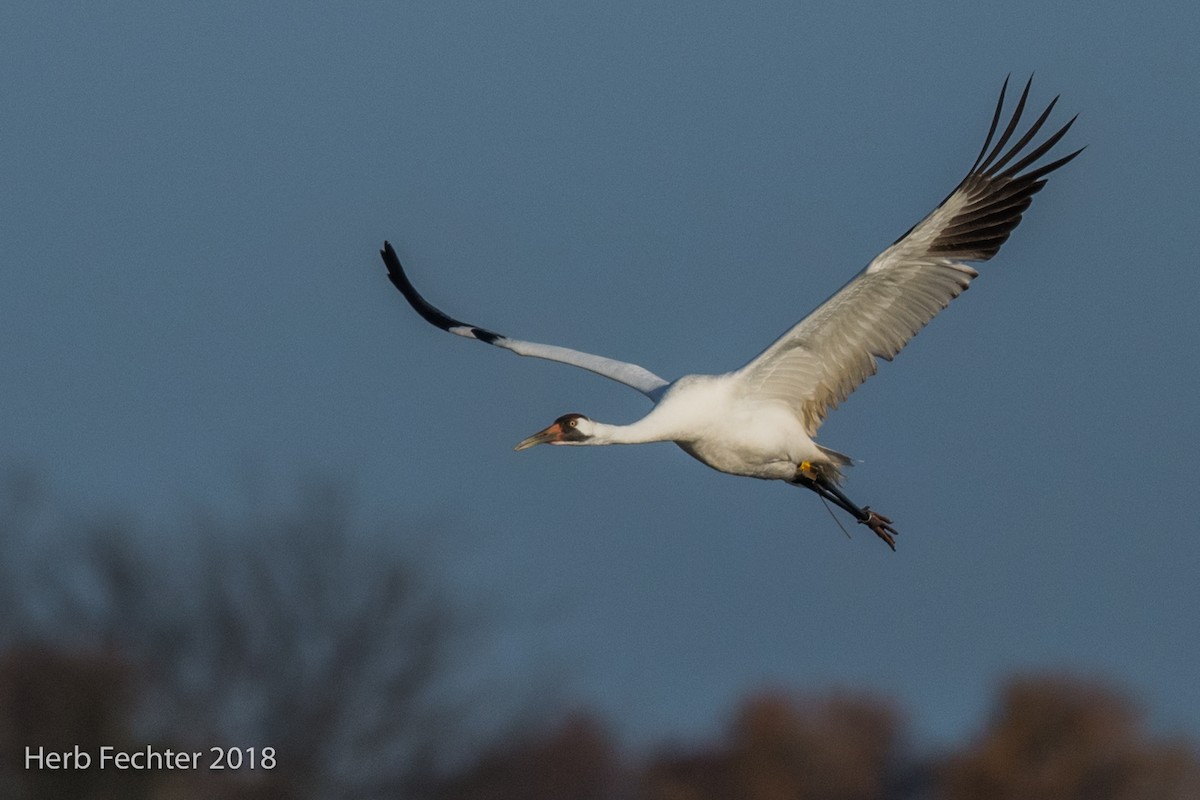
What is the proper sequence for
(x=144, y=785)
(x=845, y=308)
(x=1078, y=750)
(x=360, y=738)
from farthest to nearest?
(x=1078, y=750) < (x=360, y=738) < (x=144, y=785) < (x=845, y=308)

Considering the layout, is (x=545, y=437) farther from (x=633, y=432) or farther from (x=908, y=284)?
(x=908, y=284)

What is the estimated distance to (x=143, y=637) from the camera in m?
22.1

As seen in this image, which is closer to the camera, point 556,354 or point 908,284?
point 908,284

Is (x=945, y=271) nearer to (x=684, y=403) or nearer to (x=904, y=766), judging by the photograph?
(x=684, y=403)

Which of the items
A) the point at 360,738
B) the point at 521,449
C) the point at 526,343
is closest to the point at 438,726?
the point at 360,738

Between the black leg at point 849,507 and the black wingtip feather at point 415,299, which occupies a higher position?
the black wingtip feather at point 415,299

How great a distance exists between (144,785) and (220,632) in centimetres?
289

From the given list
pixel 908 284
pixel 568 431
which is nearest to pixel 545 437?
pixel 568 431

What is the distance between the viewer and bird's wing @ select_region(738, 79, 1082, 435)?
1499 centimetres

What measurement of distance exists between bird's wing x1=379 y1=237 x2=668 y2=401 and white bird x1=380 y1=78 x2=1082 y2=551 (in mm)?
230

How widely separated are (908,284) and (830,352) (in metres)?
0.73

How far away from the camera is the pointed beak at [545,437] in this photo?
15.2m

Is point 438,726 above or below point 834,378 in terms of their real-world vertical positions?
above

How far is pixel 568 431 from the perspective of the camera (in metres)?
15.3
